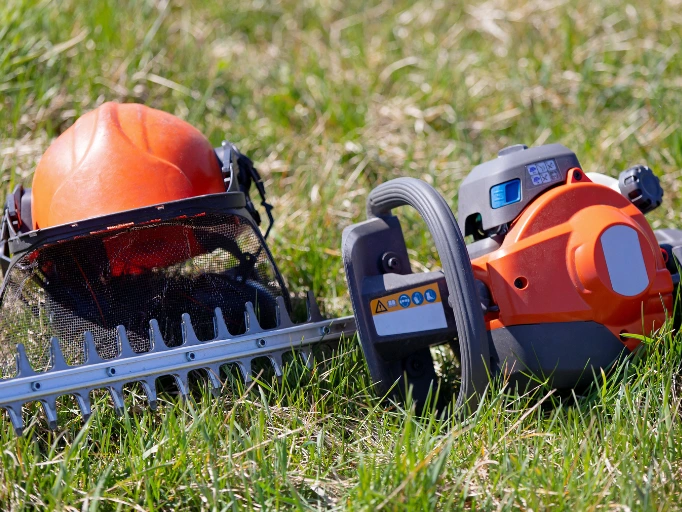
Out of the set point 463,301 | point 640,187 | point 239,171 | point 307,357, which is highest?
point 239,171

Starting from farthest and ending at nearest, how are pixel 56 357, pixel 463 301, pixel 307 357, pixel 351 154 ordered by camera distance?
pixel 351 154 < pixel 307 357 < pixel 56 357 < pixel 463 301

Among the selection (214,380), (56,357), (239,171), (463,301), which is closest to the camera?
(463,301)

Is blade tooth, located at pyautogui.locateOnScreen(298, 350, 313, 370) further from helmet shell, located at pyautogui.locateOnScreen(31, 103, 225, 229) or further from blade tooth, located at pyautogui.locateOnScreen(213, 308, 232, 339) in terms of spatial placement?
helmet shell, located at pyautogui.locateOnScreen(31, 103, 225, 229)

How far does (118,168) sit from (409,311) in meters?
0.97

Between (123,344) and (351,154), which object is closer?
(123,344)

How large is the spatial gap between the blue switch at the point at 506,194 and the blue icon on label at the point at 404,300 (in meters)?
0.38

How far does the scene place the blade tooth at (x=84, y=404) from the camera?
2.10 m

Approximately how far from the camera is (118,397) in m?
2.15

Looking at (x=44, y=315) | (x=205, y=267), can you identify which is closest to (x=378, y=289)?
(x=205, y=267)

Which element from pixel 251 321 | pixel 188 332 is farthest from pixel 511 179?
pixel 188 332

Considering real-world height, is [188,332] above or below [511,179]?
below

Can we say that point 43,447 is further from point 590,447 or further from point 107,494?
point 590,447

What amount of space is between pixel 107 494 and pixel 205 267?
2.52 ft

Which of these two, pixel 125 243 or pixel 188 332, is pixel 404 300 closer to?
pixel 188 332
